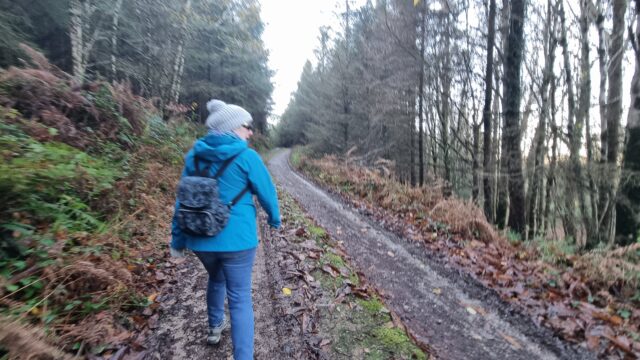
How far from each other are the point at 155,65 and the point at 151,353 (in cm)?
1272

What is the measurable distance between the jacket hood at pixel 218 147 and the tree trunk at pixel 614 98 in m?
8.88

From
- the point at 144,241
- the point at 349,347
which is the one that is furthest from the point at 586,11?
the point at 144,241

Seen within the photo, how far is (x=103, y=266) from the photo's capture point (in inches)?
147

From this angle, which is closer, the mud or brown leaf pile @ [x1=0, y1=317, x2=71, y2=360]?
brown leaf pile @ [x1=0, y1=317, x2=71, y2=360]

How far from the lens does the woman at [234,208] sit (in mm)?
2465

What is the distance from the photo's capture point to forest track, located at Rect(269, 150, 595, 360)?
368 centimetres

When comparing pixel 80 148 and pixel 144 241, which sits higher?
pixel 80 148

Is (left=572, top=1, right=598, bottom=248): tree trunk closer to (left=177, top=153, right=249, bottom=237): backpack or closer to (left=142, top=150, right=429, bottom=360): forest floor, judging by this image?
(left=142, top=150, right=429, bottom=360): forest floor

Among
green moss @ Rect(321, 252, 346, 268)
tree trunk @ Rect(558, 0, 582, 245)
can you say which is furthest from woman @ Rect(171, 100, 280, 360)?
tree trunk @ Rect(558, 0, 582, 245)

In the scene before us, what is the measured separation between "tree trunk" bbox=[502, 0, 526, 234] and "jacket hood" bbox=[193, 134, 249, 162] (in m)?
8.44

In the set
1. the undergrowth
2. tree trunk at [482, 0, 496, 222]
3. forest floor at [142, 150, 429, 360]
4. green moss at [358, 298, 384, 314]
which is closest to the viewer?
the undergrowth

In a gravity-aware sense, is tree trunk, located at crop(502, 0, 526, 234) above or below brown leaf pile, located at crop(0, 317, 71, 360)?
above

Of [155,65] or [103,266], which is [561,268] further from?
[155,65]

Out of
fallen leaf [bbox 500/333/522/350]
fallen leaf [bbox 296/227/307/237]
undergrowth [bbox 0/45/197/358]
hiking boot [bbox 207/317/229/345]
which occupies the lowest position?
fallen leaf [bbox 500/333/522/350]
